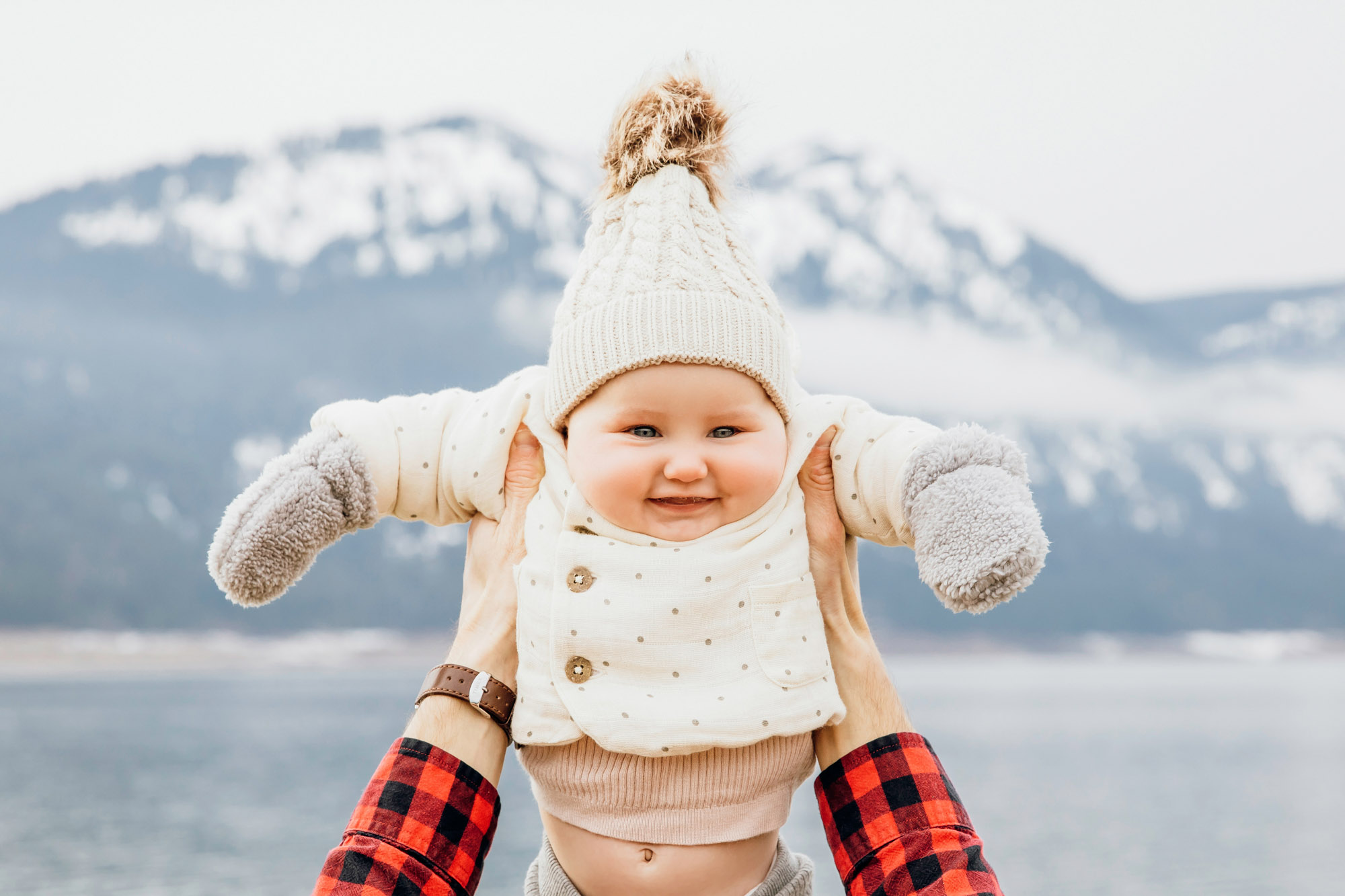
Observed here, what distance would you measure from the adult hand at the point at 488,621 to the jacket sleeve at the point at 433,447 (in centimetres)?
3

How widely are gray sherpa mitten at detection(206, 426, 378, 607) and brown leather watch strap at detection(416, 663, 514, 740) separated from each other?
29 cm

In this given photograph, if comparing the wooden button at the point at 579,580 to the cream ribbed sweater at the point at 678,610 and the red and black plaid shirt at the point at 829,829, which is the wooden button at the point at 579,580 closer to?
the cream ribbed sweater at the point at 678,610

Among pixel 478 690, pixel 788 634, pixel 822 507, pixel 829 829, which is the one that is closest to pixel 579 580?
pixel 478 690

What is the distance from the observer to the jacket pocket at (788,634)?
1.81 meters

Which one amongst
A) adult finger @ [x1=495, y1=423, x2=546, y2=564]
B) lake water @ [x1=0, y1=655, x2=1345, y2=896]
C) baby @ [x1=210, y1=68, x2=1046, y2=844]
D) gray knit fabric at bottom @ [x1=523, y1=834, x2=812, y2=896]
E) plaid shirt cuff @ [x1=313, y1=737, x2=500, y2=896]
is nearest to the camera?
plaid shirt cuff @ [x1=313, y1=737, x2=500, y2=896]

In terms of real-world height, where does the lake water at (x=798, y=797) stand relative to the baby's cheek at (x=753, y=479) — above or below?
above

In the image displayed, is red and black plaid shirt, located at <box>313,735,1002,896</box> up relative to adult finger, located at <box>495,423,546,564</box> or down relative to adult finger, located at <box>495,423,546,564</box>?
down

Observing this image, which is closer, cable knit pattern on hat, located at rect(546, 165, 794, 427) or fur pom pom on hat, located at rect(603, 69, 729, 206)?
cable knit pattern on hat, located at rect(546, 165, 794, 427)

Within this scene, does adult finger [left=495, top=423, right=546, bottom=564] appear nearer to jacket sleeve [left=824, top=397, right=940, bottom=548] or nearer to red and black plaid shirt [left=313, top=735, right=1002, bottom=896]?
red and black plaid shirt [left=313, top=735, right=1002, bottom=896]

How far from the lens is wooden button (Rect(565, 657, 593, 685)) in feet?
5.88

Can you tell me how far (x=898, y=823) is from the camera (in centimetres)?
177

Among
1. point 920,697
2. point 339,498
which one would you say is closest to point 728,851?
point 339,498

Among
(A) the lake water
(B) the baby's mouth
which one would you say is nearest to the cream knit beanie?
(B) the baby's mouth

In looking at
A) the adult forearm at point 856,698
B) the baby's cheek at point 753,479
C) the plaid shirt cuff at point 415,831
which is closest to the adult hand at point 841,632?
the adult forearm at point 856,698
